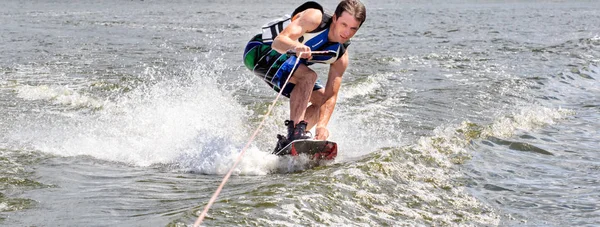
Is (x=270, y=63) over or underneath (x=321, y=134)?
over

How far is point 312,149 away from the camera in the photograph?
20.7 ft

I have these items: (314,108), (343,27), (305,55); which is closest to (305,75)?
(314,108)

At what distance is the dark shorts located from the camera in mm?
6594

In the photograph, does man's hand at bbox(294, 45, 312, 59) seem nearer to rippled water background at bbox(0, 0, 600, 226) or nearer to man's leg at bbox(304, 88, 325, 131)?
rippled water background at bbox(0, 0, 600, 226)

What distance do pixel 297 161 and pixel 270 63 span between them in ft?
3.27

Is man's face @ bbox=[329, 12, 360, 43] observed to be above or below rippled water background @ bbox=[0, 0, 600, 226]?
above

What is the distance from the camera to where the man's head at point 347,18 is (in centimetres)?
605

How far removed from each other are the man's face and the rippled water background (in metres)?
1.08

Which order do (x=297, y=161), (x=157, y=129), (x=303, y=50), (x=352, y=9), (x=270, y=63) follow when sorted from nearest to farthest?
(x=303, y=50), (x=352, y=9), (x=297, y=161), (x=270, y=63), (x=157, y=129)

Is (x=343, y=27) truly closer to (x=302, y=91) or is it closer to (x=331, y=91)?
(x=302, y=91)

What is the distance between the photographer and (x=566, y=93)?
470 inches

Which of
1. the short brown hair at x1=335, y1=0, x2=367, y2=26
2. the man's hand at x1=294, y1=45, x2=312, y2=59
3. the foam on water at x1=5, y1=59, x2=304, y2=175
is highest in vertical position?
the short brown hair at x1=335, y1=0, x2=367, y2=26

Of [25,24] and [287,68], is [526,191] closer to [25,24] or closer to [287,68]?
[287,68]

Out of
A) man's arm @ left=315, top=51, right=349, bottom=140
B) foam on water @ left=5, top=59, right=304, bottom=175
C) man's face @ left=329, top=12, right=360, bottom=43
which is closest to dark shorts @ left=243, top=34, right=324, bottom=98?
man's arm @ left=315, top=51, right=349, bottom=140
